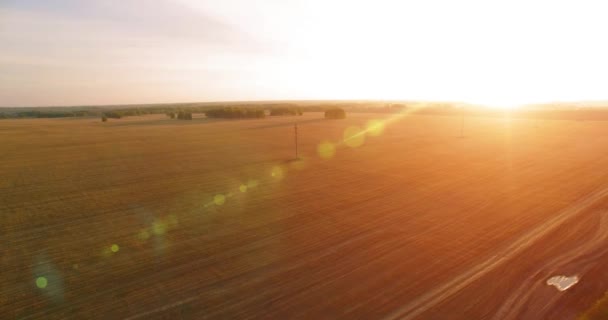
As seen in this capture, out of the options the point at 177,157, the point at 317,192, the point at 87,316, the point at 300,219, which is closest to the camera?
the point at 87,316

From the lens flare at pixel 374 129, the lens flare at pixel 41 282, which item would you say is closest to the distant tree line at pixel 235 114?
the lens flare at pixel 374 129

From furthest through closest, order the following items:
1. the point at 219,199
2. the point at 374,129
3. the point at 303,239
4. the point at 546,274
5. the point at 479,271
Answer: the point at 374,129
the point at 219,199
the point at 303,239
the point at 479,271
the point at 546,274

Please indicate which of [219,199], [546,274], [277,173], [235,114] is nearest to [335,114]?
[235,114]

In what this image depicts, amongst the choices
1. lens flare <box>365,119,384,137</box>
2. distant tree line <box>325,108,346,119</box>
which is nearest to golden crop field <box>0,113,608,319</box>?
lens flare <box>365,119,384,137</box>

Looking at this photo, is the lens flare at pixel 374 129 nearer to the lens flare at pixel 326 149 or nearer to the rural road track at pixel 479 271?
the lens flare at pixel 326 149

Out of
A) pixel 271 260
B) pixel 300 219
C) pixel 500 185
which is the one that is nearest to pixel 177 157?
pixel 300 219

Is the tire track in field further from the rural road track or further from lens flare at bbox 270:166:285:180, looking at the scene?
lens flare at bbox 270:166:285:180

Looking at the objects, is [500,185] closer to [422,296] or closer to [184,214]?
Answer: [422,296]

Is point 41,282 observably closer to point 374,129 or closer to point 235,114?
point 374,129
